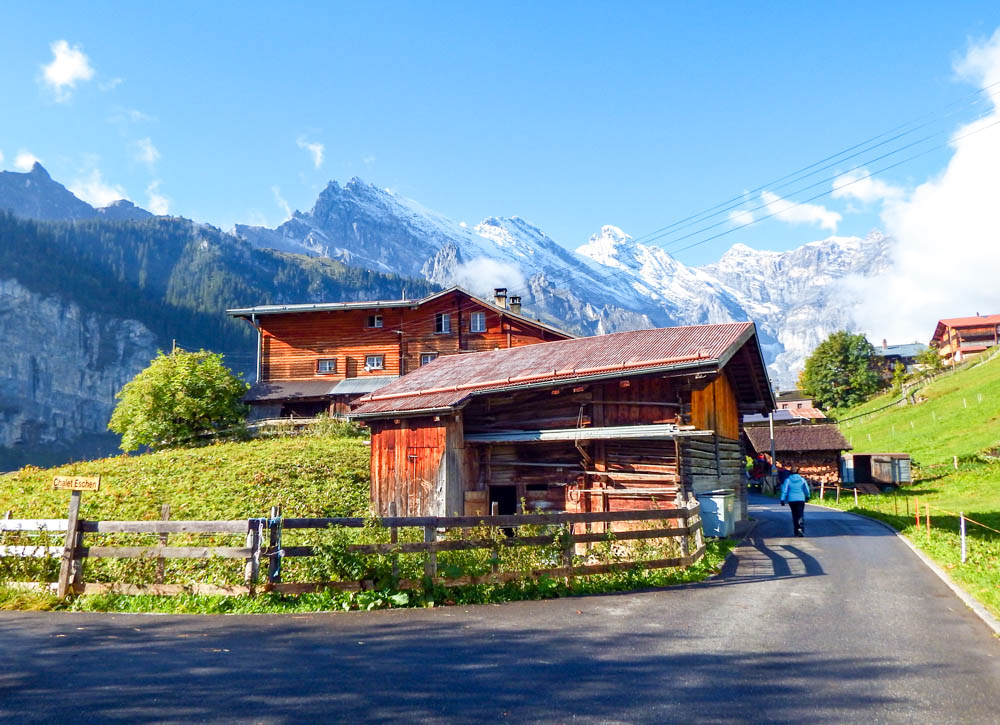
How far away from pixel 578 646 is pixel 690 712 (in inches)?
89.5

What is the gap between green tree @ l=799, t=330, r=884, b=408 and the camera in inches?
3634

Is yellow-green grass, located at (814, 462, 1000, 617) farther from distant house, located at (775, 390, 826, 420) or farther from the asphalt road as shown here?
distant house, located at (775, 390, 826, 420)

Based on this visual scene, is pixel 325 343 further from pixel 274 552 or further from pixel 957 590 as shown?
pixel 957 590

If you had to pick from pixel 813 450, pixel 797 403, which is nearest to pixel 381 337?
pixel 813 450

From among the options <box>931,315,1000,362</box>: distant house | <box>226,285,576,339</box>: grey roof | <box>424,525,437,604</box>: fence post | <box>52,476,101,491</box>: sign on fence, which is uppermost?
<box>931,315,1000,362</box>: distant house

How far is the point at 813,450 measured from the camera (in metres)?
44.8

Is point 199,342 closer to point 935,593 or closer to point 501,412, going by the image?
point 501,412

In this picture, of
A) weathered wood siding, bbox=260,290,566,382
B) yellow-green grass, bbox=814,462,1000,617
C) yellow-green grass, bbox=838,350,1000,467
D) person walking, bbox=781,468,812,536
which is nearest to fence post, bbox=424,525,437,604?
yellow-green grass, bbox=814,462,1000,617

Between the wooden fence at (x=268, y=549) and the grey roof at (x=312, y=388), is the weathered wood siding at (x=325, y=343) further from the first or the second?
the wooden fence at (x=268, y=549)

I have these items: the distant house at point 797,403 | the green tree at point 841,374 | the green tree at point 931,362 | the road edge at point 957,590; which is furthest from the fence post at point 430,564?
the green tree at point 931,362

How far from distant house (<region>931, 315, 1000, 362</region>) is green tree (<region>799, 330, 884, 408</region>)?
3010cm

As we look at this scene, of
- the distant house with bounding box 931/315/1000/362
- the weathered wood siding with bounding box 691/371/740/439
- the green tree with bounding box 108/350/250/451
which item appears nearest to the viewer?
the weathered wood siding with bounding box 691/371/740/439

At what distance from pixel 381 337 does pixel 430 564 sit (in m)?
39.0

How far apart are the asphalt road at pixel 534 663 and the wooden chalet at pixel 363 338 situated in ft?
122
